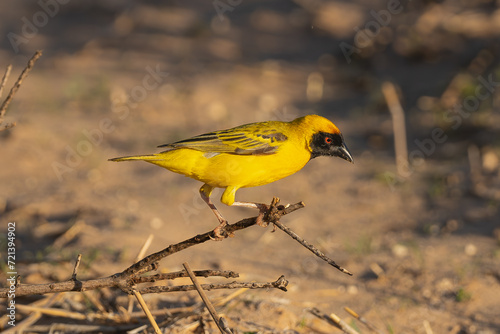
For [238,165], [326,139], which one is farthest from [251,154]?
[326,139]

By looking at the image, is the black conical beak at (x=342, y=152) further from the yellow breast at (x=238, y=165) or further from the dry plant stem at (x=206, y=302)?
the dry plant stem at (x=206, y=302)

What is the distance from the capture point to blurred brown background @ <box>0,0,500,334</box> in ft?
16.8

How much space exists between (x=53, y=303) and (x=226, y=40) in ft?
28.9

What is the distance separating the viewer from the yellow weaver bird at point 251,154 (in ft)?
10.9

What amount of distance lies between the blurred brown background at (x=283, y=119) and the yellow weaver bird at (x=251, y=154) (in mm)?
1202

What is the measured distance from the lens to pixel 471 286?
4969 mm

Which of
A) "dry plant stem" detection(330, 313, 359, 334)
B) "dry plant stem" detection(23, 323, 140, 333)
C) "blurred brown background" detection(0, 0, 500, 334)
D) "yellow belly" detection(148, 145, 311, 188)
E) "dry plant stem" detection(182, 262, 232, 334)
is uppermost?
"yellow belly" detection(148, 145, 311, 188)

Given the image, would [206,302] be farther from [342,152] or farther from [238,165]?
[342,152]

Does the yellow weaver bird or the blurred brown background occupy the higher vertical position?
the yellow weaver bird

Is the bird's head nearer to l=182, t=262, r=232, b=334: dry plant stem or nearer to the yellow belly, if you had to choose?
the yellow belly

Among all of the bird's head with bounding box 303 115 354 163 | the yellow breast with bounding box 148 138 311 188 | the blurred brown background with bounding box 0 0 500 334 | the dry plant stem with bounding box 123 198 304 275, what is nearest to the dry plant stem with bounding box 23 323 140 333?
the blurred brown background with bounding box 0 0 500 334

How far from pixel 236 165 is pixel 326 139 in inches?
→ 20.5

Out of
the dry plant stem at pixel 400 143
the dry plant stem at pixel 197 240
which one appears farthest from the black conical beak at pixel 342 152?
the dry plant stem at pixel 400 143

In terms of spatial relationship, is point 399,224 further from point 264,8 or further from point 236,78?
point 264,8
